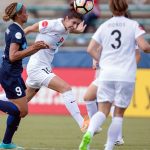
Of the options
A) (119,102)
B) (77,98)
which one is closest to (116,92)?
(119,102)

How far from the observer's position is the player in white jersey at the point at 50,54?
39.7 feet

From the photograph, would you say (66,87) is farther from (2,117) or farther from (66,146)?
(2,117)

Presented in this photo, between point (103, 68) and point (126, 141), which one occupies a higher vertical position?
point (103, 68)

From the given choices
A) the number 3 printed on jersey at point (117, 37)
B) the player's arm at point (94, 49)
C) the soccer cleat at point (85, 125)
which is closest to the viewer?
the number 3 printed on jersey at point (117, 37)

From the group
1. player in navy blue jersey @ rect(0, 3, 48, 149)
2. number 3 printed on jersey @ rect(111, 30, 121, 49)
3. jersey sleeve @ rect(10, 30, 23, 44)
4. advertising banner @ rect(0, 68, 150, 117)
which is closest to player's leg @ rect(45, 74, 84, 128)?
player in navy blue jersey @ rect(0, 3, 48, 149)

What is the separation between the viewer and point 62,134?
13.6 meters

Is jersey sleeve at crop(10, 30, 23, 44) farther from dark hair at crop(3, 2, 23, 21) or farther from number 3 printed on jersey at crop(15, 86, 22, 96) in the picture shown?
number 3 printed on jersey at crop(15, 86, 22, 96)

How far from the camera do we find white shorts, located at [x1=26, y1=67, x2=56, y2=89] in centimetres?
Result: 1217

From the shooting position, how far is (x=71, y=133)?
1380 cm

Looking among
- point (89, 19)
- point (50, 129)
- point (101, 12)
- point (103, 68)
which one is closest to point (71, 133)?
point (50, 129)

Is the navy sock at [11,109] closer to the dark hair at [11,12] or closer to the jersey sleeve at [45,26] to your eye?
the dark hair at [11,12]

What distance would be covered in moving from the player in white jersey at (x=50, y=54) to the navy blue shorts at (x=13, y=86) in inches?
50.1

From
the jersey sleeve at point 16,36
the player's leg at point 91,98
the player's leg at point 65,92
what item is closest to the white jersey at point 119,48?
the jersey sleeve at point 16,36

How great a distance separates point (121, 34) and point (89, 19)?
43.8ft
